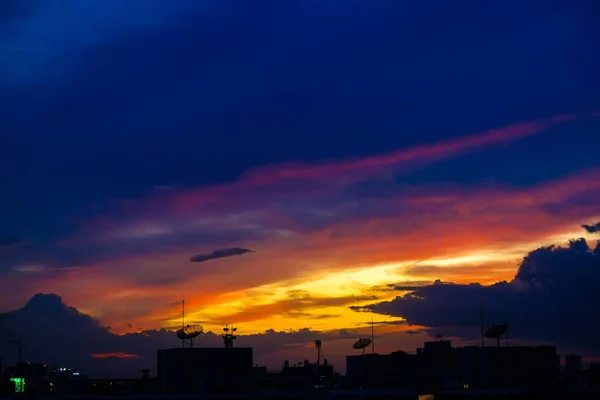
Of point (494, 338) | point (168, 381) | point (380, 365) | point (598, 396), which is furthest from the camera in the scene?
point (380, 365)

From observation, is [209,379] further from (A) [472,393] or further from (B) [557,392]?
(B) [557,392]

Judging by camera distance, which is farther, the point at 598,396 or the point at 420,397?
the point at 598,396

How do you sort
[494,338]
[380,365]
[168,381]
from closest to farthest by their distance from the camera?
[168,381], [494,338], [380,365]

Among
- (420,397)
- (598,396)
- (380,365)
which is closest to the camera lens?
(420,397)

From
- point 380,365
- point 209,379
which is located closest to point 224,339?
point 209,379

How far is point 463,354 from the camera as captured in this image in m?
157

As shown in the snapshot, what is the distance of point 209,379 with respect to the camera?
111m

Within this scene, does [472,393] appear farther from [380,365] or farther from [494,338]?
[380,365]

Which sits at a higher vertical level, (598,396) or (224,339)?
(224,339)

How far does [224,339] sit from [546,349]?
59716mm

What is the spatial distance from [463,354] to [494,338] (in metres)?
12.4

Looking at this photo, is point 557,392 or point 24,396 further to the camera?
point 24,396

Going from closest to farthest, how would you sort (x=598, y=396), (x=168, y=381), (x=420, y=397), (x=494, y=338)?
(x=420, y=397)
(x=598, y=396)
(x=168, y=381)
(x=494, y=338)

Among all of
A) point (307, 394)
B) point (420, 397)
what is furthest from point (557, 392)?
point (307, 394)
